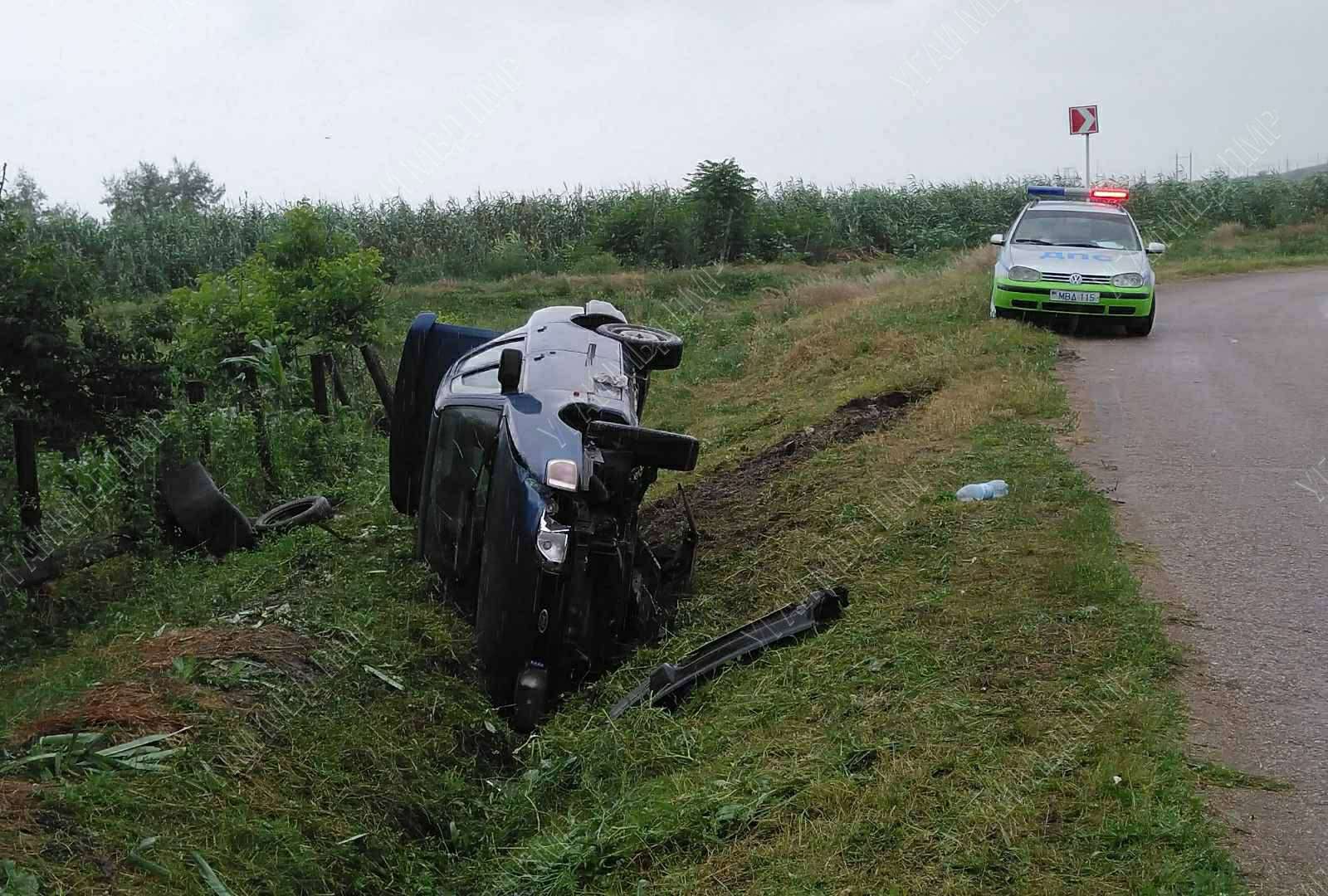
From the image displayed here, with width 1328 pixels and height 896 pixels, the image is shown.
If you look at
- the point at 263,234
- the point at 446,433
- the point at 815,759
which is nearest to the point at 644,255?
the point at 263,234

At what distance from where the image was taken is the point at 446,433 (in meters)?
7.23

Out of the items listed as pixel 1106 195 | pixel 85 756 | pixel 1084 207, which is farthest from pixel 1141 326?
pixel 85 756

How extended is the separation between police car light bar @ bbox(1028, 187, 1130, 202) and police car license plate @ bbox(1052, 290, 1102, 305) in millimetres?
3180

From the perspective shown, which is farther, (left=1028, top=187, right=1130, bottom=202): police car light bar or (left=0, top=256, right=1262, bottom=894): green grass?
(left=1028, top=187, right=1130, bottom=202): police car light bar

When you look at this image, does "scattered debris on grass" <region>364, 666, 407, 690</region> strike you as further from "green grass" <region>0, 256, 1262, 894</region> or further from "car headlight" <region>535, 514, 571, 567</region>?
"car headlight" <region>535, 514, 571, 567</region>

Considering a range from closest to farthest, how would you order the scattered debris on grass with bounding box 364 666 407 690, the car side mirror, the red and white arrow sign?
the scattered debris on grass with bounding box 364 666 407 690 < the car side mirror < the red and white arrow sign

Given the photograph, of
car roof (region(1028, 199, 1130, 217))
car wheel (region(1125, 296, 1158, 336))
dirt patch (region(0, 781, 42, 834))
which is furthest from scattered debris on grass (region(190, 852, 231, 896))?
car roof (region(1028, 199, 1130, 217))

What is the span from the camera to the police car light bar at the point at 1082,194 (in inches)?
659

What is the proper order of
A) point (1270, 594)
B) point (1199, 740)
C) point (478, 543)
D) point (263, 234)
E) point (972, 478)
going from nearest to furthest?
point (1199, 740) < point (1270, 594) < point (478, 543) < point (972, 478) < point (263, 234)

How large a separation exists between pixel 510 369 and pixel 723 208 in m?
25.9

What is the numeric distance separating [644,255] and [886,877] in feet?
92.7

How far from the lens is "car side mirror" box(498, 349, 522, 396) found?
6.46m

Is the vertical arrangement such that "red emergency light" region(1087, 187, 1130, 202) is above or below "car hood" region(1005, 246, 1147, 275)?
above

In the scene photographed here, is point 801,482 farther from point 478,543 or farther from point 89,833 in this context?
point 89,833
